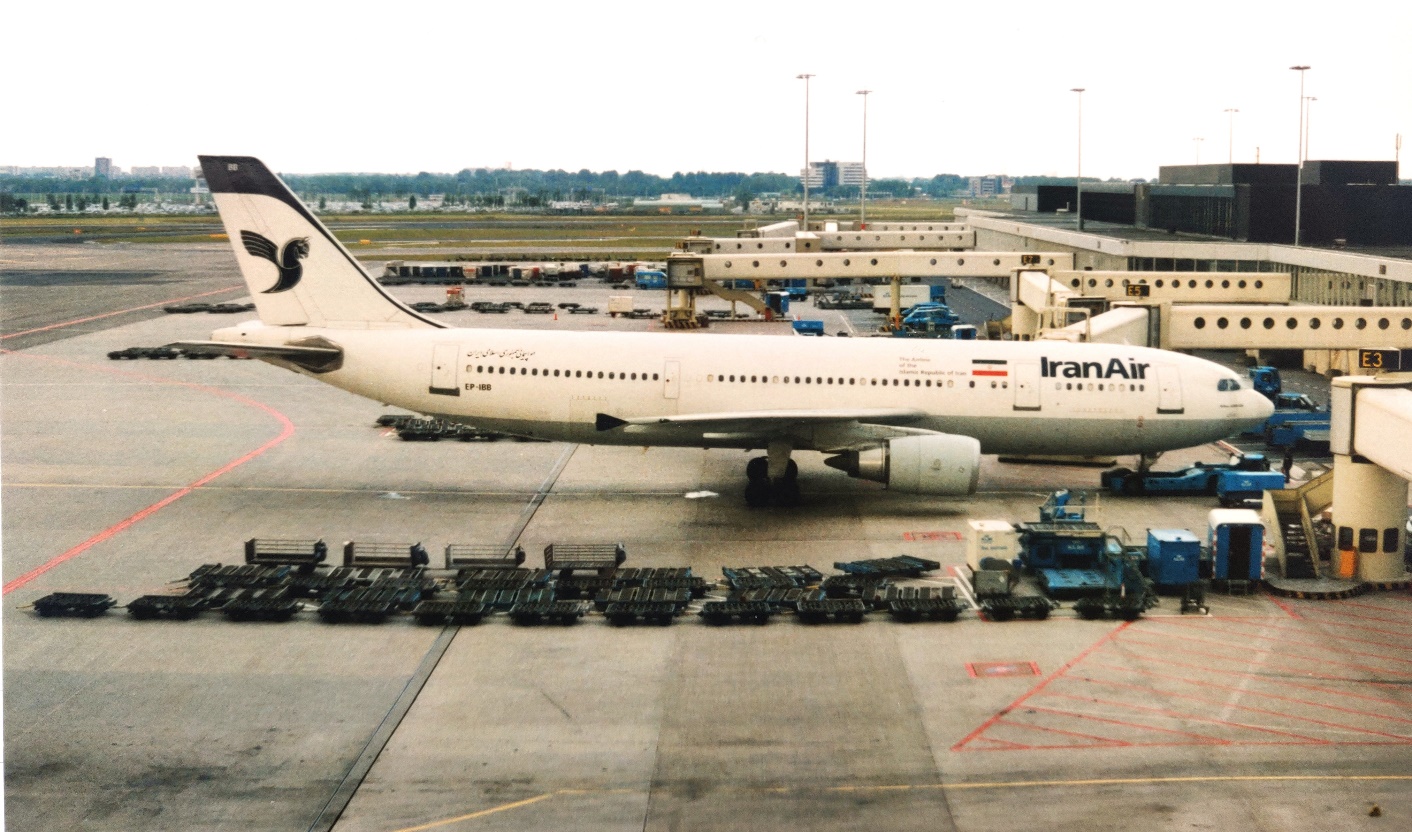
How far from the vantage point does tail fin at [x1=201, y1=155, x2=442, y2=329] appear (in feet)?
127

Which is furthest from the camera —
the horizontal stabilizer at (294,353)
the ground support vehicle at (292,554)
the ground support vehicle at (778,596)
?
the horizontal stabilizer at (294,353)

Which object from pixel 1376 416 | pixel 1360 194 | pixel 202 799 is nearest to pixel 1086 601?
pixel 1376 416

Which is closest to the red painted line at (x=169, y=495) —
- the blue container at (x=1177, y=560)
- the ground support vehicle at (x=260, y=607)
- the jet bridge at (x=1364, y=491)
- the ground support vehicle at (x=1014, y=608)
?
the ground support vehicle at (x=260, y=607)

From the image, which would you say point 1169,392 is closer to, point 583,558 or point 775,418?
point 775,418

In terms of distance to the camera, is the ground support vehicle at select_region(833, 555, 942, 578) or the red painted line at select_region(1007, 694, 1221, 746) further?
the ground support vehicle at select_region(833, 555, 942, 578)

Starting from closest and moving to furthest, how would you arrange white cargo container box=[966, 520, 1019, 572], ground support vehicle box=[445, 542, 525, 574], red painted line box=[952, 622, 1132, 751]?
red painted line box=[952, 622, 1132, 751], white cargo container box=[966, 520, 1019, 572], ground support vehicle box=[445, 542, 525, 574]

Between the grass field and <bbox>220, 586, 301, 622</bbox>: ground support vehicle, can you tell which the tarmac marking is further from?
the grass field

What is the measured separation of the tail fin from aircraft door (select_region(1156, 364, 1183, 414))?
22.2m

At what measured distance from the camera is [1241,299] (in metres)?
56.4

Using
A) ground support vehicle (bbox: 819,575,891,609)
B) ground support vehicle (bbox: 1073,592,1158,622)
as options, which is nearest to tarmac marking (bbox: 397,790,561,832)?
ground support vehicle (bbox: 819,575,891,609)

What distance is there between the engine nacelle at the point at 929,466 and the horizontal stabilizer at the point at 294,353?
16.3m

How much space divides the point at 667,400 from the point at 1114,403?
13.2 metres

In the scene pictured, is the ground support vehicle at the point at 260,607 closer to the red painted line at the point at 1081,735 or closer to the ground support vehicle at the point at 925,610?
the ground support vehicle at the point at 925,610

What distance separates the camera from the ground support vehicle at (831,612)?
88.8ft
